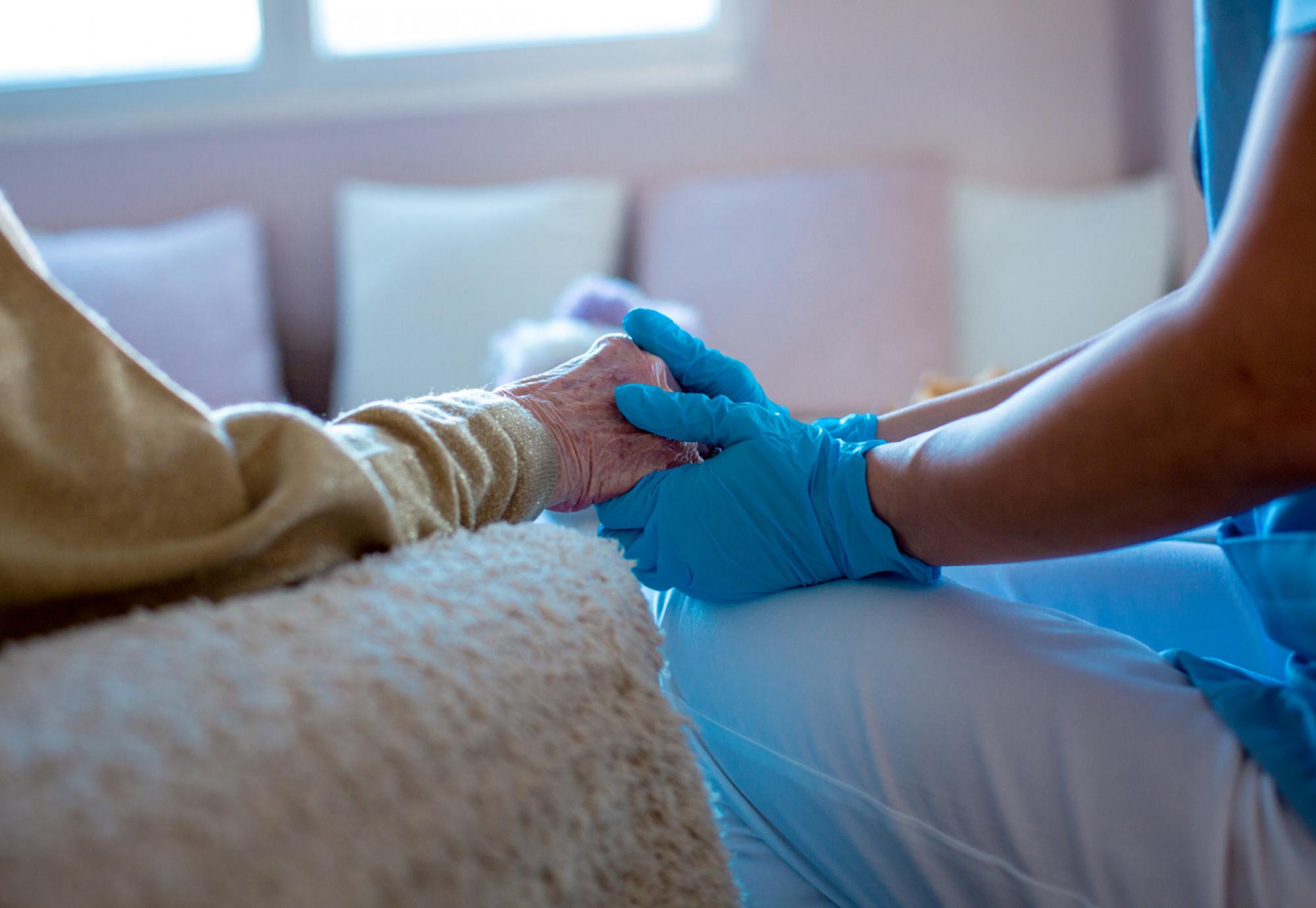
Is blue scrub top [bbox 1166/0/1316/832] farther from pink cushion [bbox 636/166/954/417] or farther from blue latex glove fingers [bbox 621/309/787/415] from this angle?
pink cushion [bbox 636/166/954/417]

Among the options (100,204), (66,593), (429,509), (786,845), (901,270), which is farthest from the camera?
(100,204)

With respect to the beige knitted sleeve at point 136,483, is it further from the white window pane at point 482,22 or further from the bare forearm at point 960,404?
the white window pane at point 482,22

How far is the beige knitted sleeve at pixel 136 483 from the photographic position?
44 centimetres

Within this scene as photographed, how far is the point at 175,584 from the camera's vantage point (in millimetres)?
471

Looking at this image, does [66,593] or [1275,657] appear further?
[1275,657]

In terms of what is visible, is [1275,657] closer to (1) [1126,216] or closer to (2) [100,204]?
(1) [1126,216]

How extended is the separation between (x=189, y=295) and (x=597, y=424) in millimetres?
1931

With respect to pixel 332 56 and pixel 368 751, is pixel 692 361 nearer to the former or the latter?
pixel 368 751

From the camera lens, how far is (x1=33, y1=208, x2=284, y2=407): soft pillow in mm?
2295

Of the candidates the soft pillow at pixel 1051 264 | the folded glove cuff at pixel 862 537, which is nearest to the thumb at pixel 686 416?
the folded glove cuff at pixel 862 537

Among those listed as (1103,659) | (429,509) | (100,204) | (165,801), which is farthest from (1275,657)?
(100,204)

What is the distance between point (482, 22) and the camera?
2566mm

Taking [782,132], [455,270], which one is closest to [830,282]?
[782,132]

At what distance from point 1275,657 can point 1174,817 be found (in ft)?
0.85
